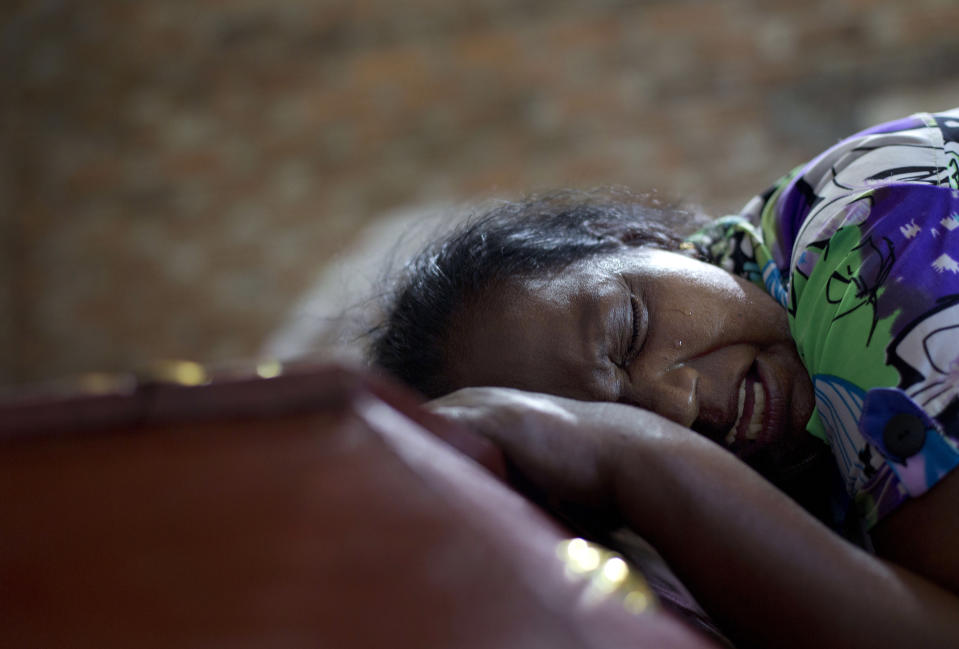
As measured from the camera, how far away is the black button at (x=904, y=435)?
0.66 metres

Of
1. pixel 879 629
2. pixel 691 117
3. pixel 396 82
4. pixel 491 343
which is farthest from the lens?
pixel 396 82

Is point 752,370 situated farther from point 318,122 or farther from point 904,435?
point 318,122

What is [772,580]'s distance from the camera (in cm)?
54

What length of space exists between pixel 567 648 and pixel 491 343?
60cm

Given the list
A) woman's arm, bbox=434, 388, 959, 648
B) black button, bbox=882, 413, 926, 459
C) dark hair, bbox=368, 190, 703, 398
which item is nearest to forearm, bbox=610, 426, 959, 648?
woman's arm, bbox=434, 388, 959, 648

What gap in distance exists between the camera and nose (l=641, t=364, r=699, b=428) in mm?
852

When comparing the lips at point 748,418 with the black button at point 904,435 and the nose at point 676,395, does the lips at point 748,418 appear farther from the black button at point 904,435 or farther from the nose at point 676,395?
the black button at point 904,435

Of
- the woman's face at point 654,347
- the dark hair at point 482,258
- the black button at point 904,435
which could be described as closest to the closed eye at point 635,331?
the woman's face at point 654,347

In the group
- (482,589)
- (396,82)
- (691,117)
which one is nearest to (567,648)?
(482,589)

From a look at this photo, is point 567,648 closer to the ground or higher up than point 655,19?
closer to the ground

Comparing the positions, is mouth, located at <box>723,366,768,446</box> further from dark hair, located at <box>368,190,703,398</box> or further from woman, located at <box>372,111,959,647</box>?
dark hair, located at <box>368,190,703,398</box>

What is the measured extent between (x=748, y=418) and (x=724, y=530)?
1.14 feet

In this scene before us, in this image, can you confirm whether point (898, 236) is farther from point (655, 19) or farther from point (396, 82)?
point (396, 82)

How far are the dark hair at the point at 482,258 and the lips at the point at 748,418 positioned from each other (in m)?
0.25
